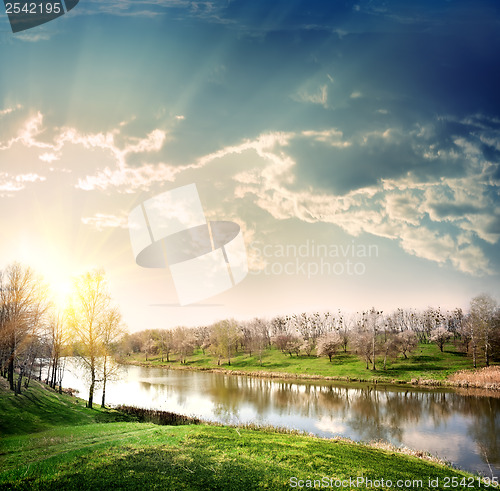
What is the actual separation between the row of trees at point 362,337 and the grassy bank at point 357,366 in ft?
6.04

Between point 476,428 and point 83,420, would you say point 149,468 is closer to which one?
point 83,420

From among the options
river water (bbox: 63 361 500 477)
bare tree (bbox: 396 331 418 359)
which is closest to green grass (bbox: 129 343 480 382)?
bare tree (bbox: 396 331 418 359)

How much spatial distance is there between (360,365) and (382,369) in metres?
5.84

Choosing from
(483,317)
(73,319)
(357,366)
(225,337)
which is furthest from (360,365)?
(73,319)

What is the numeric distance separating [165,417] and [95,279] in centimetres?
1336

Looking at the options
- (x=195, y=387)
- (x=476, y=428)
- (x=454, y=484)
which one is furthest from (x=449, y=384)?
(x=454, y=484)

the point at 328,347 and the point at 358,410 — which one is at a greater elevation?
the point at 358,410

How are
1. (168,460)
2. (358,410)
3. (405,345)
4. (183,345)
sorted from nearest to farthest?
(168,460) → (358,410) → (405,345) → (183,345)

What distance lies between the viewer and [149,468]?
421 inches

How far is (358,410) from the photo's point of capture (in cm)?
3100

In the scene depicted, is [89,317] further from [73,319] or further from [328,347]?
[328,347]

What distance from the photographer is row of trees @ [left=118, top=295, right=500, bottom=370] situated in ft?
189

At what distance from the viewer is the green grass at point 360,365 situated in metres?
53.6

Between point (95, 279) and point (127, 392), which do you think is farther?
point (127, 392)
